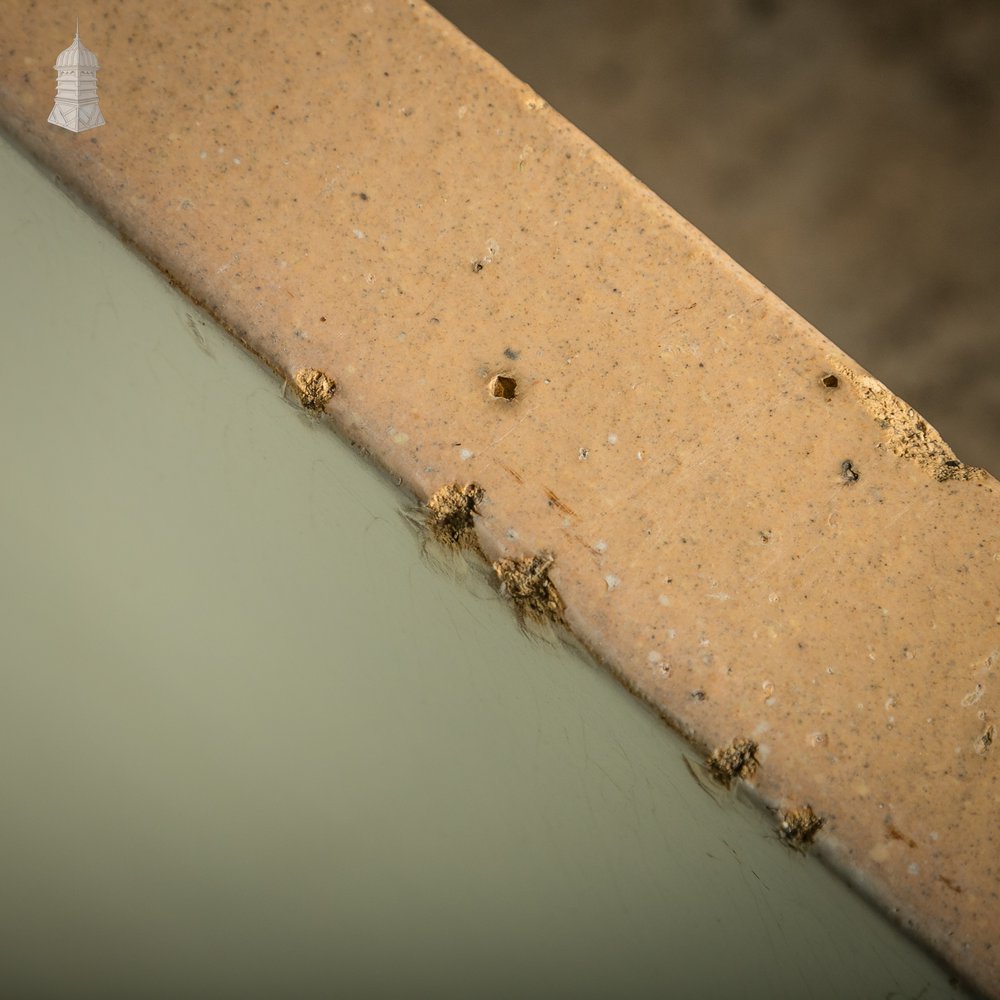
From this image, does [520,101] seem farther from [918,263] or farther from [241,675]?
[241,675]

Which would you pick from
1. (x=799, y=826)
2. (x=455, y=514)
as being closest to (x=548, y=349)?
(x=455, y=514)

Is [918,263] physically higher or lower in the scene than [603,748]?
higher

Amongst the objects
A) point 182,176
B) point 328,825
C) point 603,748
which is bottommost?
point 328,825

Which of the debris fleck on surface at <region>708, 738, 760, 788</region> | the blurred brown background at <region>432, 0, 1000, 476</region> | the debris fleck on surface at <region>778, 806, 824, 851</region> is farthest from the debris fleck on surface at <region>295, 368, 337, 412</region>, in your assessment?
the debris fleck on surface at <region>778, 806, 824, 851</region>

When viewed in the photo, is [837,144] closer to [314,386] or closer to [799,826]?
[314,386]

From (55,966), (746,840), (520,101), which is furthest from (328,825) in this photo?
(520,101)
